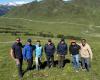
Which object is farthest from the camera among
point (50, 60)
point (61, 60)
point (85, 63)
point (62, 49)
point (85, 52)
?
point (50, 60)

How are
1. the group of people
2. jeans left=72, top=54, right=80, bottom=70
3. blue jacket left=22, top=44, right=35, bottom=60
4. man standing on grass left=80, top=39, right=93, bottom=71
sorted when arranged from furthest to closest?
jeans left=72, top=54, right=80, bottom=70 < man standing on grass left=80, top=39, right=93, bottom=71 < the group of people < blue jacket left=22, top=44, right=35, bottom=60

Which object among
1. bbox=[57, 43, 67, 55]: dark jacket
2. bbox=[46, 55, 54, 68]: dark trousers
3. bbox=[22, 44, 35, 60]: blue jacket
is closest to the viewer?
bbox=[22, 44, 35, 60]: blue jacket

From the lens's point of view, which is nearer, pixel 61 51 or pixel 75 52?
pixel 75 52

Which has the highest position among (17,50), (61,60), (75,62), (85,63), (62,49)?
(17,50)

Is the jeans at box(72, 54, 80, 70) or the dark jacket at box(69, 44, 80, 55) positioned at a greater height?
the dark jacket at box(69, 44, 80, 55)

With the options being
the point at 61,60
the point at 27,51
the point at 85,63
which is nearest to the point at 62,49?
the point at 61,60

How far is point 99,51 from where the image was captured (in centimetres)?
3950

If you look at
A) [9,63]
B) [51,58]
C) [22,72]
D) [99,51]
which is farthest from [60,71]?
[99,51]

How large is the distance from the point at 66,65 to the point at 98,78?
13.5ft

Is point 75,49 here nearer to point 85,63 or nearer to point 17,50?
point 85,63

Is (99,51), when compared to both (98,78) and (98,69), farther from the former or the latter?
(98,78)

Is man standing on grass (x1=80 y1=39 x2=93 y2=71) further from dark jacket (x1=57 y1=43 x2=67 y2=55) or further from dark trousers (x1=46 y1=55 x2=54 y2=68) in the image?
dark trousers (x1=46 y1=55 x2=54 y2=68)

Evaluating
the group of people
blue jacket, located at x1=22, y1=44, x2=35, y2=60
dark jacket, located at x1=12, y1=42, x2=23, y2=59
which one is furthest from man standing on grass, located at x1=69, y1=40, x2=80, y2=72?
dark jacket, located at x1=12, y1=42, x2=23, y2=59

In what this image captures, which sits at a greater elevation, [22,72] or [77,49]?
[77,49]
